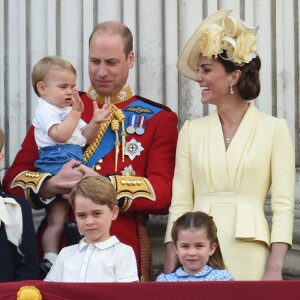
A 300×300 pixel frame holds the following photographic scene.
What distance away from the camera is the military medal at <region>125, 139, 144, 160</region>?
7484 millimetres

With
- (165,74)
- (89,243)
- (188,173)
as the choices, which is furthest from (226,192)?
(165,74)

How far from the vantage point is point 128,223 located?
7.39 meters

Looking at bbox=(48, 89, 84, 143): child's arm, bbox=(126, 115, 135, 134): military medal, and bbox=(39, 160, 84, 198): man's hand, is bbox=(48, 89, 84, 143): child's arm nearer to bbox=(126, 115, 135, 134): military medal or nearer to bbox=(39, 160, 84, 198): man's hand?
bbox=(39, 160, 84, 198): man's hand

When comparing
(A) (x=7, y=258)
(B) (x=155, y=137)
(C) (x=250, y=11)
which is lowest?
(A) (x=7, y=258)

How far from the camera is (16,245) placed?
22.9 ft

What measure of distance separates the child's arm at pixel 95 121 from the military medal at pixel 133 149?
0.15 metres

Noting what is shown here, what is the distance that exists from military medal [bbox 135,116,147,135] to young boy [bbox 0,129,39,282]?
758 mm

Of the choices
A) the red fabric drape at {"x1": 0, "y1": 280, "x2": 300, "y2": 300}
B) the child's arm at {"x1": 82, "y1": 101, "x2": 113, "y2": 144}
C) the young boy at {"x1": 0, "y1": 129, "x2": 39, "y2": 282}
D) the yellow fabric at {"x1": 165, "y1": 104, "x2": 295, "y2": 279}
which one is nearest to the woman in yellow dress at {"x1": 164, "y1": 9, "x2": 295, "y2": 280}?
the yellow fabric at {"x1": 165, "y1": 104, "x2": 295, "y2": 279}

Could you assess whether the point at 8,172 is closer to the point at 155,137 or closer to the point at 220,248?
the point at 155,137

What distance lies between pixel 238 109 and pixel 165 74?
38.2 inches

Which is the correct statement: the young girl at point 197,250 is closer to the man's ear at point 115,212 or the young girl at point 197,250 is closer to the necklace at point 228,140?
the man's ear at point 115,212

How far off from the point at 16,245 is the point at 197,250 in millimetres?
775

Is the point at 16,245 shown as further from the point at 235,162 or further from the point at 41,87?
the point at 235,162

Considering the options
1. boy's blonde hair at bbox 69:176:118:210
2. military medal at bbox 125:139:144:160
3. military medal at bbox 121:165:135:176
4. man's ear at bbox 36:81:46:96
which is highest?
man's ear at bbox 36:81:46:96
